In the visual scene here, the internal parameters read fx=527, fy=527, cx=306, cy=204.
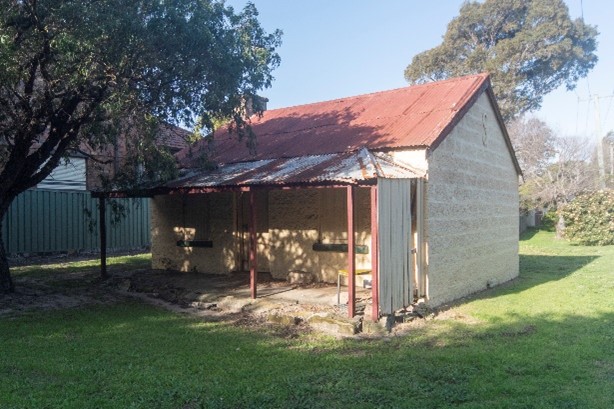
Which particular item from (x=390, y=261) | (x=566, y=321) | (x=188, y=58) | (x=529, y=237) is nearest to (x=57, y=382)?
(x=390, y=261)

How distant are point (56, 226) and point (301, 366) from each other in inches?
599

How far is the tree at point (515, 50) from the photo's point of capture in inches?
1342

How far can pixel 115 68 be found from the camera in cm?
951

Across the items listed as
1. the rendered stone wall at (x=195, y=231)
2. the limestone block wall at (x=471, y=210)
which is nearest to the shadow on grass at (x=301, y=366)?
the limestone block wall at (x=471, y=210)

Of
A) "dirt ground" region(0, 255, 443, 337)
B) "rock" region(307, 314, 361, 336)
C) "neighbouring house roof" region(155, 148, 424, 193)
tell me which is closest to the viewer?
"rock" region(307, 314, 361, 336)

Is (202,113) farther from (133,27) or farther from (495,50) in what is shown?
(495,50)

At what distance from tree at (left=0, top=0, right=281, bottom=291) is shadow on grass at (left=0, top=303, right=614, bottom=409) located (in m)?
3.96

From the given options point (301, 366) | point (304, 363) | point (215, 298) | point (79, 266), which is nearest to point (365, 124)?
point (215, 298)

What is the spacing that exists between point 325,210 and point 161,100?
13.9 ft

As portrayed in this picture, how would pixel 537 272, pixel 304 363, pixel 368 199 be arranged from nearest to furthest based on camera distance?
pixel 304 363 < pixel 368 199 < pixel 537 272

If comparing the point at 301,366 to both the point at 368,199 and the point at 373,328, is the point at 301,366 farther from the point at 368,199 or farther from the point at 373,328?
the point at 368,199

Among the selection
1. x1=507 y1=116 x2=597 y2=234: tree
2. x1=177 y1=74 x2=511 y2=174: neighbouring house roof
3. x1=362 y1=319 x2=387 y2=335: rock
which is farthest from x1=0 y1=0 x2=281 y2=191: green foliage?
x1=507 y1=116 x2=597 y2=234: tree

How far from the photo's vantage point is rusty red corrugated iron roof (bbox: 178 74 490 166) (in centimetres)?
1090

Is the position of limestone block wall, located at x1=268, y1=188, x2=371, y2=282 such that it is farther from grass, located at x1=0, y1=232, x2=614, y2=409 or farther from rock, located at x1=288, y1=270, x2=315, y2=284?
grass, located at x1=0, y1=232, x2=614, y2=409
